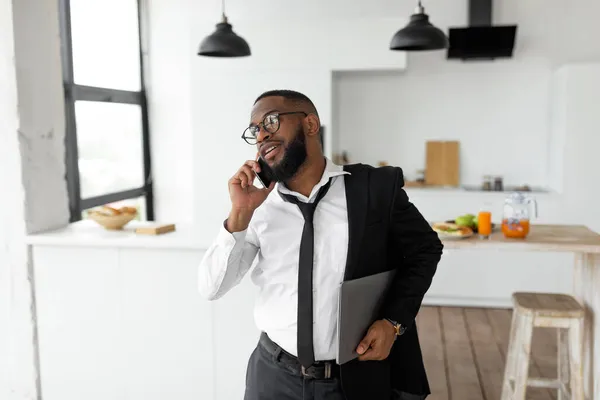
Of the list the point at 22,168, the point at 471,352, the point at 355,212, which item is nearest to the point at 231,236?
the point at 355,212

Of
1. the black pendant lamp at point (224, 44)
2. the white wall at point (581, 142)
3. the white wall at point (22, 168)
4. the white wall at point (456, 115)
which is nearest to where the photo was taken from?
the white wall at point (22, 168)

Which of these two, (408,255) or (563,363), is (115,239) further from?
(563,363)

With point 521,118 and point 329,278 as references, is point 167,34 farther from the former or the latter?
point 329,278

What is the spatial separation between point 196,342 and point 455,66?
406 centimetres

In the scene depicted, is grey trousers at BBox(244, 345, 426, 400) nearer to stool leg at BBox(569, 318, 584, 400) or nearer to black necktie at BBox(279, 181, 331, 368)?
black necktie at BBox(279, 181, 331, 368)

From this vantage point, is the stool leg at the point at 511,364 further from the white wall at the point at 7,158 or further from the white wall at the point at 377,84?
the white wall at the point at 377,84

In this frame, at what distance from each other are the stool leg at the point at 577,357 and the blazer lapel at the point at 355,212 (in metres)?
1.62

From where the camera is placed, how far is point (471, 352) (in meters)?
4.05

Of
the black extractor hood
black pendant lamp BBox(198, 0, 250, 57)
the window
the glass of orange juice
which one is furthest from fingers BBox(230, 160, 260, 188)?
the black extractor hood

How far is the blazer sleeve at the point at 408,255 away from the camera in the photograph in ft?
5.24

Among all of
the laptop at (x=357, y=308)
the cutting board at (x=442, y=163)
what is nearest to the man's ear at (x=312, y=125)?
the laptop at (x=357, y=308)

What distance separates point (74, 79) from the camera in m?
4.77

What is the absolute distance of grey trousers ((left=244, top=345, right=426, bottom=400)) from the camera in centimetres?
157

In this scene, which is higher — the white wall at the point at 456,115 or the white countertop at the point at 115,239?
the white wall at the point at 456,115
